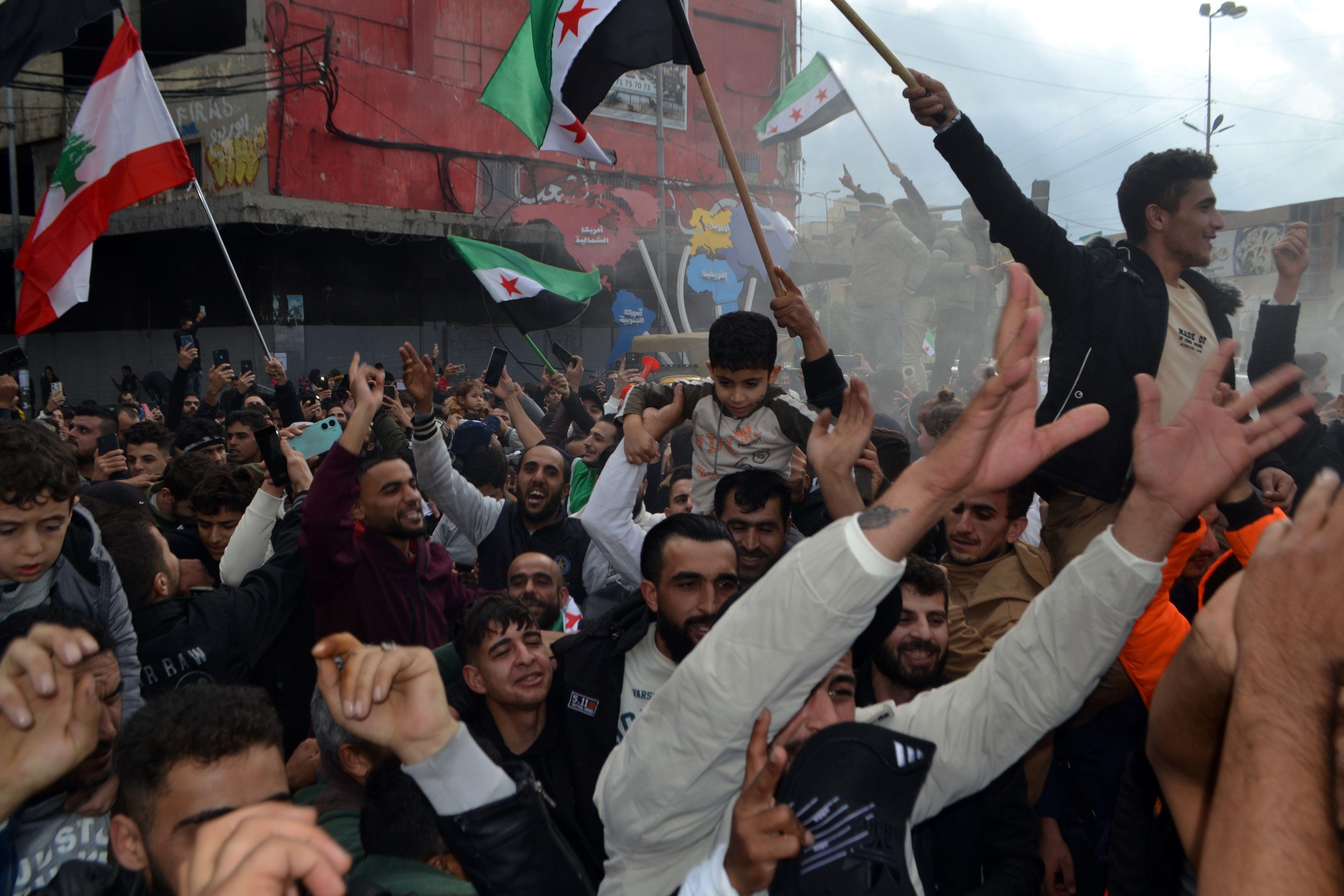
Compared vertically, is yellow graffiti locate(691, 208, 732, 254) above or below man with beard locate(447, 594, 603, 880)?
above

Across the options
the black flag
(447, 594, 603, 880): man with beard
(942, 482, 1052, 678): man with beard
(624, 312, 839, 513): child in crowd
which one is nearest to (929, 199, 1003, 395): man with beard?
(624, 312, 839, 513): child in crowd

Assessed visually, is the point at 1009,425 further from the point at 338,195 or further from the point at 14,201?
the point at 14,201

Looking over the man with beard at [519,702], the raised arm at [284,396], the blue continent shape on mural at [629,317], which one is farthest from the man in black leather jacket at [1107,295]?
the blue continent shape on mural at [629,317]

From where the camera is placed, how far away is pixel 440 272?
19875 mm

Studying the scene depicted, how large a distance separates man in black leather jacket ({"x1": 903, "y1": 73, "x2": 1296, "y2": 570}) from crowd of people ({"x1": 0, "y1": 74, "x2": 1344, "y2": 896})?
0.01m

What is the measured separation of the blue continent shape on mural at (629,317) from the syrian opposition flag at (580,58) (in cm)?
1238

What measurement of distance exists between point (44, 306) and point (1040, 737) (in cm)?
789

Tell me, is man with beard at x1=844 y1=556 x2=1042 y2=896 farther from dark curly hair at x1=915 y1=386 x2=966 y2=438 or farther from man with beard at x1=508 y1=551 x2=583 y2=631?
dark curly hair at x1=915 y1=386 x2=966 y2=438

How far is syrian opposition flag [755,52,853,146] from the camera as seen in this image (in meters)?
13.5

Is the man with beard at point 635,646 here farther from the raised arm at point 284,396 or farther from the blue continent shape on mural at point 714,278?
the blue continent shape on mural at point 714,278

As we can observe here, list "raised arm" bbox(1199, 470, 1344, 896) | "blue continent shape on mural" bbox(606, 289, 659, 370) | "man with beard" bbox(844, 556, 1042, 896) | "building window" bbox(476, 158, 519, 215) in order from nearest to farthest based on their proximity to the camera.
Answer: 1. "raised arm" bbox(1199, 470, 1344, 896)
2. "man with beard" bbox(844, 556, 1042, 896)
3. "blue continent shape on mural" bbox(606, 289, 659, 370)
4. "building window" bbox(476, 158, 519, 215)

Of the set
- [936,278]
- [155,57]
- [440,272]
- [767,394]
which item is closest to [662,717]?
[767,394]

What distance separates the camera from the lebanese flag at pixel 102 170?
728 cm

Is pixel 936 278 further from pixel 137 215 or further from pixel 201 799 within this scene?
pixel 137 215
